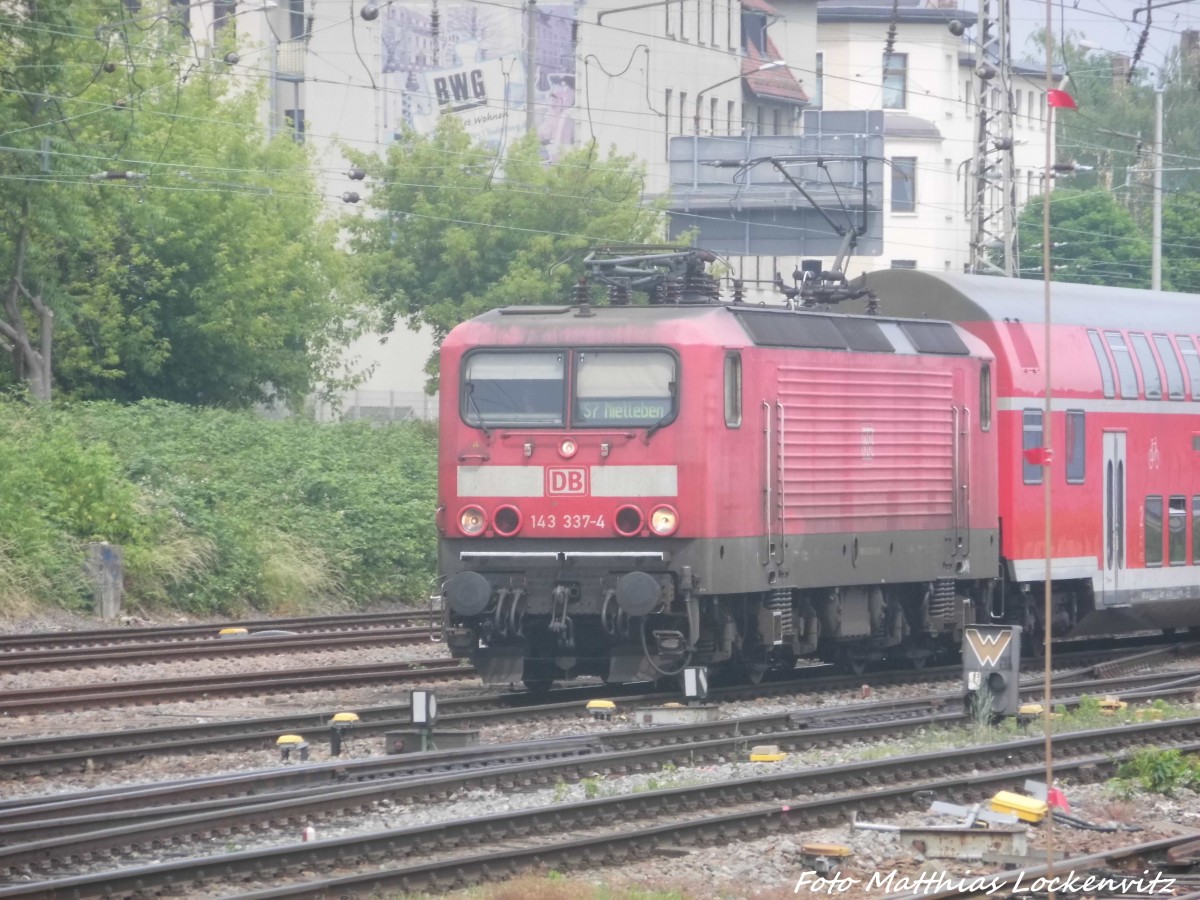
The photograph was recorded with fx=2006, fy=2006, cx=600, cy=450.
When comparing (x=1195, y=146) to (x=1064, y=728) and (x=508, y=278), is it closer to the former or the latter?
(x=508, y=278)

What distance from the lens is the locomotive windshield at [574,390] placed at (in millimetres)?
15672

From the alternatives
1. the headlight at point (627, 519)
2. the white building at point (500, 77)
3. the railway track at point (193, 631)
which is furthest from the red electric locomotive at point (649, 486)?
the white building at point (500, 77)

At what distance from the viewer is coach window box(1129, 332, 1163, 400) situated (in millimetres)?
21344

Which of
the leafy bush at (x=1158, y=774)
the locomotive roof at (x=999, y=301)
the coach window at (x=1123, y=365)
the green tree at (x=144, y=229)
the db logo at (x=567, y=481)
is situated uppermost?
the green tree at (x=144, y=229)

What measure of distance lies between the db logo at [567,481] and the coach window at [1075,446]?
21.3ft

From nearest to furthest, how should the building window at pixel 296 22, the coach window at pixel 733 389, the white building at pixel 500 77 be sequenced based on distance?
1. the coach window at pixel 733 389
2. the white building at pixel 500 77
3. the building window at pixel 296 22

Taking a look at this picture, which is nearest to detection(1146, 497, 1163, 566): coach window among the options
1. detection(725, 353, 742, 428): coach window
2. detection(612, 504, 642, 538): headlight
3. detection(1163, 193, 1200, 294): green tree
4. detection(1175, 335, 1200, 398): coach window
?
detection(1175, 335, 1200, 398): coach window

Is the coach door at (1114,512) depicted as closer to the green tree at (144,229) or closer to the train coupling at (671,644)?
the train coupling at (671,644)

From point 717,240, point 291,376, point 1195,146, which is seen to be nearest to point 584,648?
point 291,376

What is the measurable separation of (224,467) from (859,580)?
13.2 m

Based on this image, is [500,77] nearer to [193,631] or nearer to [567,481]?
[193,631]

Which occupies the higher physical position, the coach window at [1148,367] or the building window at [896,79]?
the building window at [896,79]

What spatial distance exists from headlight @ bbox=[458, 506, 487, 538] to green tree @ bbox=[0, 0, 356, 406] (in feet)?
47.8

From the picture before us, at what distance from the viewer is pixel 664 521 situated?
1552cm
